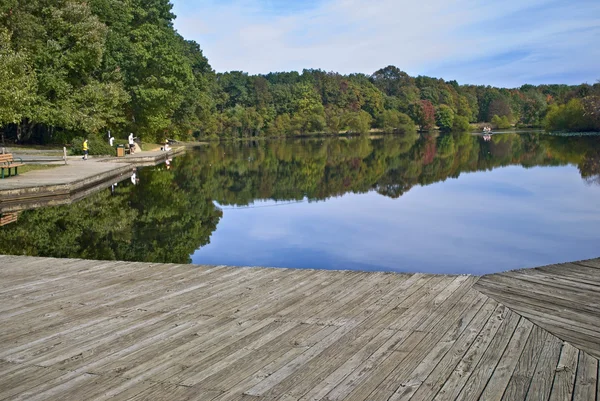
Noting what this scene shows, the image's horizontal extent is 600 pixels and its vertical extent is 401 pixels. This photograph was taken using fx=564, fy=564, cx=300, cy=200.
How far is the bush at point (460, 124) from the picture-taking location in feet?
299

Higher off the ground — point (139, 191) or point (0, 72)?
point (0, 72)

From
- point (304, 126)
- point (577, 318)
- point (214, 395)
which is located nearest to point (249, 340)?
point (214, 395)

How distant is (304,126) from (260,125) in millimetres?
8338

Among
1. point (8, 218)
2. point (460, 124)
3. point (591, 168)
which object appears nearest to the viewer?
point (8, 218)

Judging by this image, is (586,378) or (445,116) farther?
(445,116)

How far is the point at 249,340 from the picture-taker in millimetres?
3705

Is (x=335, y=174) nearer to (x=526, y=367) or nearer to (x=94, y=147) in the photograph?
(x=94, y=147)

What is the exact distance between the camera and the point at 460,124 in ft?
302

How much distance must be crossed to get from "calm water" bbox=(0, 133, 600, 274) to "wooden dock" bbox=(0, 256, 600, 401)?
282cm

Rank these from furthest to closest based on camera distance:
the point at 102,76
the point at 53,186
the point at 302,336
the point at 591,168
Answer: the point at 102,76 → the point at 591,168 → the point at 53,186 → the point at 302,336

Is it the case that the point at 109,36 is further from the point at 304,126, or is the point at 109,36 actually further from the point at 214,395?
the point at 304,126

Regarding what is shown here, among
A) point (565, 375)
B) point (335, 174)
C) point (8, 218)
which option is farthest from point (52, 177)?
point (565, 375)

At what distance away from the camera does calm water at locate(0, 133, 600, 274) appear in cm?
841

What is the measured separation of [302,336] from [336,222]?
7751 millimetres
